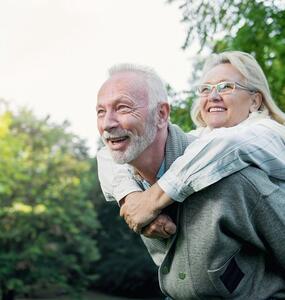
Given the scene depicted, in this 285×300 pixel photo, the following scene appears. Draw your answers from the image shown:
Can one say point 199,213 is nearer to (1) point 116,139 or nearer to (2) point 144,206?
(2) point 144,206

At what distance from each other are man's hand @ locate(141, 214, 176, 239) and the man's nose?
0.35 metres

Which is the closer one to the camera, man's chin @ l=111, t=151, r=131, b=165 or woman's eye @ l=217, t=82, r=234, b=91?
man's chin @ l=111, t=151, r=131, b=165

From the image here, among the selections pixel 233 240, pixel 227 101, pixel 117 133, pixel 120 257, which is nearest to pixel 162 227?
pixel 233 240

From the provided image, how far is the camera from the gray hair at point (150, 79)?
6.66 ft

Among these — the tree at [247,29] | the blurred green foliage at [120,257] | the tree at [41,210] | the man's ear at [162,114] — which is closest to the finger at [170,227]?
the man's ear at [162,114]

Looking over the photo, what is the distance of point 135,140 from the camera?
2006 mm

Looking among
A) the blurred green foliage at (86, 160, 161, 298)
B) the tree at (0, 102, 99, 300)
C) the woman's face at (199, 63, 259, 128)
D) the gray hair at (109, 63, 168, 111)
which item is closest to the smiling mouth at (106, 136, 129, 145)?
the gray hair at (109, 63, 168, 111)

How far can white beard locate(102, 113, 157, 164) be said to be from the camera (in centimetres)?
201

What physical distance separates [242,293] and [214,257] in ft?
0.57

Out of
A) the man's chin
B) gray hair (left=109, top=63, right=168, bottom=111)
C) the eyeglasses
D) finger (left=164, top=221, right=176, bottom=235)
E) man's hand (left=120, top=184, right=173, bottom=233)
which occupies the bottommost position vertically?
finger (left=164, top=221, right=176, bottom=235)

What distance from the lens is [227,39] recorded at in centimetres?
529

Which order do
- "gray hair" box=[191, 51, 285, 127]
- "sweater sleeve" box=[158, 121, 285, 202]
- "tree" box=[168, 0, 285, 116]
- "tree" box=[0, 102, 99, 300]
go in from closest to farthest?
"sweater sleeve" box=[158, 121, 285, 202] → "gray hair" box=[191, 51, 285, 127] → "tree" box=[168, 0, 285, 116] → "tree" box=[0, 102, 99, 300]

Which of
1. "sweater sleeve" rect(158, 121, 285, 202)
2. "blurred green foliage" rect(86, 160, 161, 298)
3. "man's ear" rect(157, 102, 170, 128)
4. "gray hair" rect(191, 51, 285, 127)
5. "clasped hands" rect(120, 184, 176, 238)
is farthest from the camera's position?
"blurred green foliage" rect(86, 160, 161, 298)

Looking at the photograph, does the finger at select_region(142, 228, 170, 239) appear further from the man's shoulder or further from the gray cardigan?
the man's shoulder
